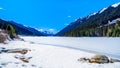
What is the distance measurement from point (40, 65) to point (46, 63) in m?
1.39

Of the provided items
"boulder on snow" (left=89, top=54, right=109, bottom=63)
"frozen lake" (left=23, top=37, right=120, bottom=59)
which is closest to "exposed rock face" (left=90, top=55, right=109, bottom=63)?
"boulder on snow" (left=89, top=54, right=109, bottom=63)

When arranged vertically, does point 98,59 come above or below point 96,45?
below

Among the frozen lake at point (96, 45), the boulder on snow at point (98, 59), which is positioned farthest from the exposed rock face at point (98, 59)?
the frozen lake at point (96, 45)

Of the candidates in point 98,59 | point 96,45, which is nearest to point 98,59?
point 98,59

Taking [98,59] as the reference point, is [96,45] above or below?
above

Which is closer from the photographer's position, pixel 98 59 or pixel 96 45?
pixel 98 59

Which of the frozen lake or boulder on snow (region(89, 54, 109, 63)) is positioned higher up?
the frozen lake

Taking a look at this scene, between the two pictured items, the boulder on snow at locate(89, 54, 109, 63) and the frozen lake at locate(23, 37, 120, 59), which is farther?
the frozen lake at locate(23, 37, 120, 59)

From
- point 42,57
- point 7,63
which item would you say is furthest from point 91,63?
point 7,63

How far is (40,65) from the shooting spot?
26062 mm

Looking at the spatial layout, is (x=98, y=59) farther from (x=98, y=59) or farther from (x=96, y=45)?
(x=96, y=45)

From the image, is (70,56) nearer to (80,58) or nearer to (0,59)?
(80,58)

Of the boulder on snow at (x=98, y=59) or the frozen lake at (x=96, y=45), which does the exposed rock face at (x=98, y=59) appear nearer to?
the boulder on snow at (x=98, y=59)

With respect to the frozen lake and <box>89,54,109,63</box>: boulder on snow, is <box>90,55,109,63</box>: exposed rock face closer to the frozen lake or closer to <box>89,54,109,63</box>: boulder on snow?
<box>89,54,109,63</box>: boulder on snow
